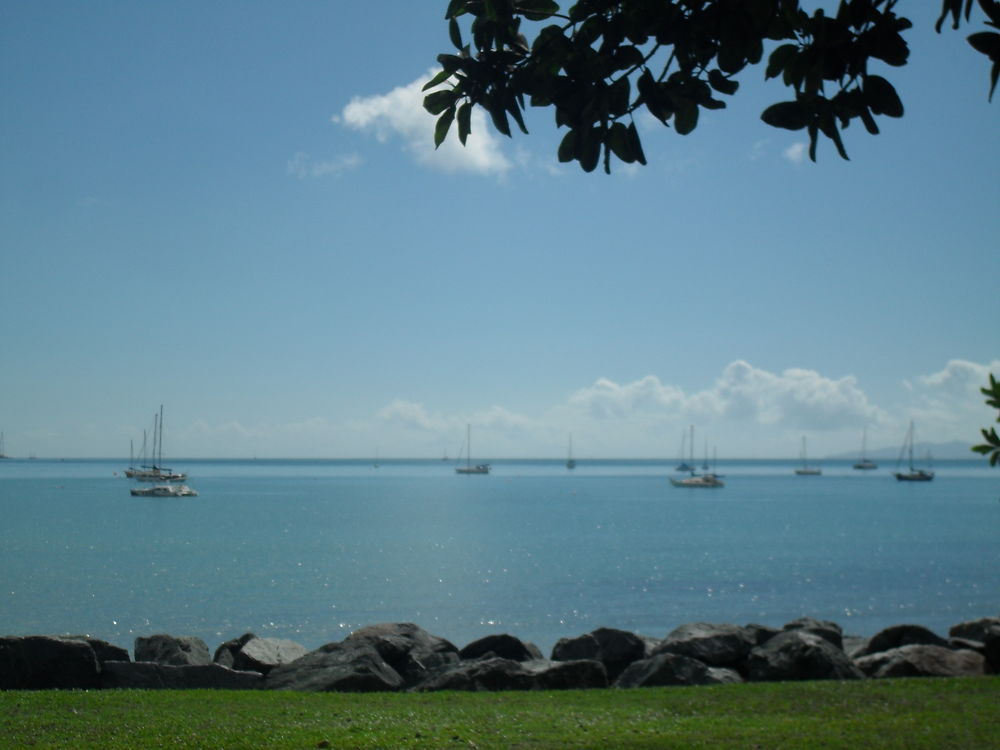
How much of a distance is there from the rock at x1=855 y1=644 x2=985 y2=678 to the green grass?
1.99 metres

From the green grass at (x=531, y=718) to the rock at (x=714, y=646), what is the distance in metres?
3.01

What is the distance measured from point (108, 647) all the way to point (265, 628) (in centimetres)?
1252

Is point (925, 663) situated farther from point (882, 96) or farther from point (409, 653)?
point (882, 96)

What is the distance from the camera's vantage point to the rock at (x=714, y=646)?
58.3 ft

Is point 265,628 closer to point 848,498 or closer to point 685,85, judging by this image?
point 685,85

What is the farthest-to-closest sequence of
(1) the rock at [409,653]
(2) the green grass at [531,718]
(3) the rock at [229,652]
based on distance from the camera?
(3) the rock at [229,652]
(1) the rock at [409,653]
(2) the green grass at [531,718]

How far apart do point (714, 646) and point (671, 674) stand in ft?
7.44

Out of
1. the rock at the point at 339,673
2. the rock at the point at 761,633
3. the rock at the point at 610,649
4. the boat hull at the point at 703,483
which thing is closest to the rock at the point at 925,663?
the rock at the point at 761,633

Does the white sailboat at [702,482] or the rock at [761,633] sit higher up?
the rock at [761,633]

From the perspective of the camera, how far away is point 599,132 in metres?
4.43

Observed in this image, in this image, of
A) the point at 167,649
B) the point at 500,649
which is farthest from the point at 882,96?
the point at 167,649

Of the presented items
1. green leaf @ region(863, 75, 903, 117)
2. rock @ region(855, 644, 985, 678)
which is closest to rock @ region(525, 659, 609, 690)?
rock @ region(855, 644, 985, 678)

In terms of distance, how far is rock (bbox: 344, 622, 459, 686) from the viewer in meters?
17.3

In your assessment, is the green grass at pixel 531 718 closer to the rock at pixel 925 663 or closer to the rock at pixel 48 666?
the rock at pixel 48 666
